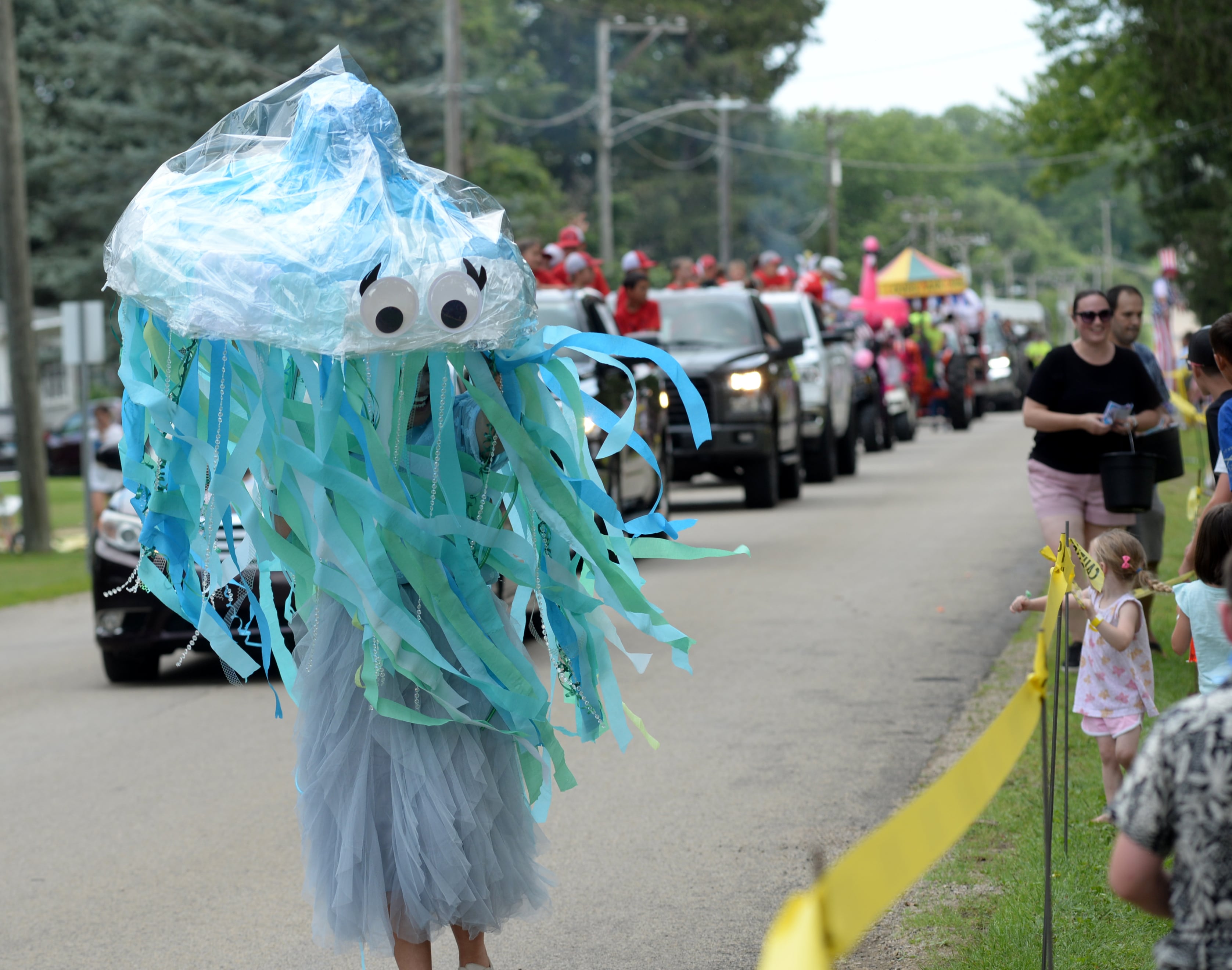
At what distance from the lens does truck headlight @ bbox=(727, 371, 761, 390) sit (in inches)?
648

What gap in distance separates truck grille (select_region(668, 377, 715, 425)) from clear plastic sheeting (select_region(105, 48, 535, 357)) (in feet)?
40.0

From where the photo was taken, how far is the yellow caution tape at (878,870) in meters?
1.93

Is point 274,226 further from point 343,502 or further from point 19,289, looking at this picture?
point 19,289

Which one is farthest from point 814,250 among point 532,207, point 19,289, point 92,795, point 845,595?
point 92,795

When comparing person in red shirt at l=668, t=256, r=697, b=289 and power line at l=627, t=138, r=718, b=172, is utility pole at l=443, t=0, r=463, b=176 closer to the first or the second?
person in red shirt at l=668, t=256, r=697, b=289

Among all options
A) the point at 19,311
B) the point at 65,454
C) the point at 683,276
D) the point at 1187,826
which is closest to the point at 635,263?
the point at 683,276

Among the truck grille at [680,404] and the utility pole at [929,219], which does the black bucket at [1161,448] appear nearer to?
the truck grille at [680,404]

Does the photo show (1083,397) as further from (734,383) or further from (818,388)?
(818,388)

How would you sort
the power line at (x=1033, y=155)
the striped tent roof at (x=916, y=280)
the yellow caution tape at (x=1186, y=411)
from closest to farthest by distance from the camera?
the yellow caution tape at (x=1186, y=411)
the power line at (x=1033, y=155)
the striped tent roof at (x=916, y=280)

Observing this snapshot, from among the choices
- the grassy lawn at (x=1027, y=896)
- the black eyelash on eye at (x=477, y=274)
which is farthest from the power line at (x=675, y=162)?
the black eyelash on eye at (x=477, y=274)

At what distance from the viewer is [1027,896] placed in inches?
186

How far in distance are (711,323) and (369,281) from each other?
13506 mm

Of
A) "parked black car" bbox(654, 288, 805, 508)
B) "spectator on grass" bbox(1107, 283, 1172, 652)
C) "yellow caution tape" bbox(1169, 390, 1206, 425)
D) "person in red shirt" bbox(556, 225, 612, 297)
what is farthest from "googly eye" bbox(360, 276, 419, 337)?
"parked black car" bbox(654, 288, 805, 508)

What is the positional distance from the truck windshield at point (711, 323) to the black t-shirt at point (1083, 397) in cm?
932
